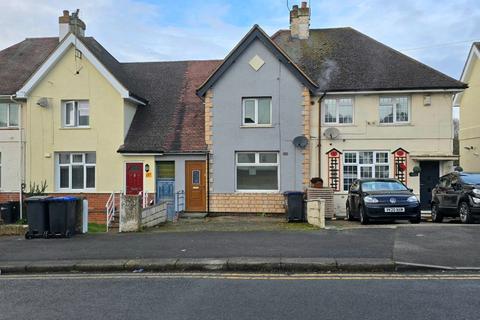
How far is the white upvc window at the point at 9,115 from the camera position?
23.2 m

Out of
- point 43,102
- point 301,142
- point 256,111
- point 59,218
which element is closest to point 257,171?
point 301,142

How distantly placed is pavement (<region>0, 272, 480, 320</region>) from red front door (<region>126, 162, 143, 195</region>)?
13695 millimetres

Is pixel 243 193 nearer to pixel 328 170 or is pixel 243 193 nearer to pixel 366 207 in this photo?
pixel 328 170

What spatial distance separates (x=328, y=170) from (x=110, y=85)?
34.5ft

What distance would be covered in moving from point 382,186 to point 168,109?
452 inches

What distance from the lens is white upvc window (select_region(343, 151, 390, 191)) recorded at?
2183cm

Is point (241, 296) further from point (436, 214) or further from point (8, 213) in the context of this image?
point (8, 213)

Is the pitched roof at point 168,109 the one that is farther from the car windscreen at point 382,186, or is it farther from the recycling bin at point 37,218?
the recycling bin at point 37,218

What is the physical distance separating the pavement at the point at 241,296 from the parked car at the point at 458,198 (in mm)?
8617

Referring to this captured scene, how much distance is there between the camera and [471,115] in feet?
89.1

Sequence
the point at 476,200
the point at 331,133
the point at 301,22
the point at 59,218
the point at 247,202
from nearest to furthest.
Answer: the point at 59,218 → the point at 476,200 → the point at 247,202 → the point at 331,133 → the point at 301,22

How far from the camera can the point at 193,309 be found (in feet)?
20.0

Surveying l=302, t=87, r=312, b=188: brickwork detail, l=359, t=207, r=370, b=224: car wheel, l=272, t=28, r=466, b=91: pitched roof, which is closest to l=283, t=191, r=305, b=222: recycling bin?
l=359, t=207, r=370, b=224: car wheel

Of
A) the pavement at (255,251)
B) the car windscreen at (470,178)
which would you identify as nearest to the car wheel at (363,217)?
the pavement at (255,251)
